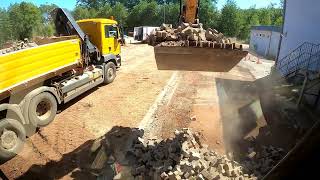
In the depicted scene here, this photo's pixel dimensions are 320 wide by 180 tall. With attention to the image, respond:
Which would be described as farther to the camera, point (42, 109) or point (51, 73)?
point (51, 73)

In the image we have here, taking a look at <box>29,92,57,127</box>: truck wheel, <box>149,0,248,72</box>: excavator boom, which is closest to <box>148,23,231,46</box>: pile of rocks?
<box>149,0,248,72</box>: excavator boom

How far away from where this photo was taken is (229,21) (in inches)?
1932

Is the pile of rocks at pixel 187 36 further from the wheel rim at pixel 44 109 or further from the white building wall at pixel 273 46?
the white building wall at pixel 273 46

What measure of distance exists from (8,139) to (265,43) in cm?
2923

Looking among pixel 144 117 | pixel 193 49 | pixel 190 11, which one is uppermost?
pixel 190 11

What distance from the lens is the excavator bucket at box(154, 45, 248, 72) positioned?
29.6 feet

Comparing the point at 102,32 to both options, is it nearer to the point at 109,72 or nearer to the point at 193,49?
the point at 109,72

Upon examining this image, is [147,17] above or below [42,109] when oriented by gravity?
above

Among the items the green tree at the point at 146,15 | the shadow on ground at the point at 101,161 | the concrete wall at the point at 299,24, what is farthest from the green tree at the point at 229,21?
the shadow on ground at the point at 101,161

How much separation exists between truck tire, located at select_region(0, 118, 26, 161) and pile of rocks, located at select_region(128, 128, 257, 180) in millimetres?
3467

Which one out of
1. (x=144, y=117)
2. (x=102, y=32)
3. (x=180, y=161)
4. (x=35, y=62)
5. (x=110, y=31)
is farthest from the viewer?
(x=110, y=31)

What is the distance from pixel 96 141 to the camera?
9227mm

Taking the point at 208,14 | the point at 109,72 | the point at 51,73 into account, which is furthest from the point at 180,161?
the point at 208,14

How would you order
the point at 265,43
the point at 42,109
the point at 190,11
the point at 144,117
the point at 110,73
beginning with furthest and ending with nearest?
the point at 265,43 → the point at 110,73 → the point at 144,117 → the point at 42,109 → the point at 190,11
